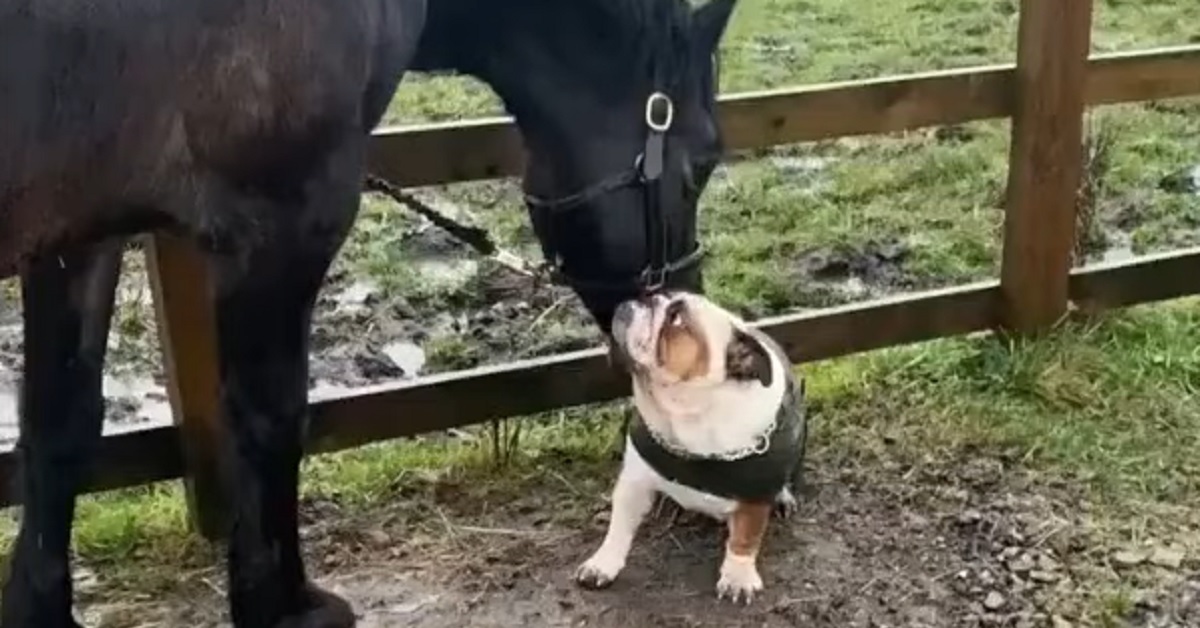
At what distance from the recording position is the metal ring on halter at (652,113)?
2.88m

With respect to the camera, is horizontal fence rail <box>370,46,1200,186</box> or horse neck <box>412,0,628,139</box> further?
horizontal fence rail <box>370,46,1200,186</box>

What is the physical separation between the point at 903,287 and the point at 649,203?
2.00 metres

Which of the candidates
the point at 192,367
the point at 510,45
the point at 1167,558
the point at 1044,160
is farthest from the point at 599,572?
the point at 1044,160

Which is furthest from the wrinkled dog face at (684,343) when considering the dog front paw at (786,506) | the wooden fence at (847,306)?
the wooden fence at (847,306)

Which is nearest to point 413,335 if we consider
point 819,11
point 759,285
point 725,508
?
point 759,285

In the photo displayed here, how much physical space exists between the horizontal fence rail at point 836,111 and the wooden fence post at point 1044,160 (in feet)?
0.19

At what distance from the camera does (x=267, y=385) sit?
8.69 ft

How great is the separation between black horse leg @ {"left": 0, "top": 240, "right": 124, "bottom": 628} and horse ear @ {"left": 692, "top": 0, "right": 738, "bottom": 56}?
1.01 m

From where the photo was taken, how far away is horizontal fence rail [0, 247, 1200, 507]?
3.40 meters

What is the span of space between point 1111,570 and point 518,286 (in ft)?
6.18

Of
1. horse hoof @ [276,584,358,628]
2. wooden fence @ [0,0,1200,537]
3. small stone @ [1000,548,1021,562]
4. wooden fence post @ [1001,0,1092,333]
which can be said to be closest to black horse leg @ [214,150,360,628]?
horse hoof @ [276,584,358,628]

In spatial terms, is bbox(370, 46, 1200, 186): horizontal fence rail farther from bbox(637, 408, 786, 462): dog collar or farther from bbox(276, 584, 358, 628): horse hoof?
bbox(276, 584, 358, 628): horse hoof

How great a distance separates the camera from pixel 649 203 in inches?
116

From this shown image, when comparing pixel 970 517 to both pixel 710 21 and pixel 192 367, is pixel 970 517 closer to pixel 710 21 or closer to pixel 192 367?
pixel 710 21
